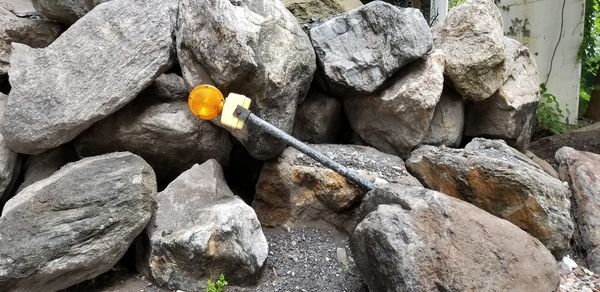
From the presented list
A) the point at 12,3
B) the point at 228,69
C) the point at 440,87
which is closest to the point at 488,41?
the point at 440,87

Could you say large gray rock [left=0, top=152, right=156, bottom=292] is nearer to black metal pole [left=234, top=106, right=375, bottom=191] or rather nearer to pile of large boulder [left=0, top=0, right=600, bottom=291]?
pile of large boulder [left=0, top=0, right=600, bottom=291]

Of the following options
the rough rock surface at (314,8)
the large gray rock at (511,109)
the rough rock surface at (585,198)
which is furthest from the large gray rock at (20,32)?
the rough rock surface at (585,198)

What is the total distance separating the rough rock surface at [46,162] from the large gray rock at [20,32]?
964 millimetres

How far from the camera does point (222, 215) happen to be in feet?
8.21

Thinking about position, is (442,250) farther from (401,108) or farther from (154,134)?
(154,134)

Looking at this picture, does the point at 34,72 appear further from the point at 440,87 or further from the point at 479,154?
the point at 479,154

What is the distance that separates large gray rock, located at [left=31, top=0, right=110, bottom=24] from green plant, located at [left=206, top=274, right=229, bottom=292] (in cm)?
224

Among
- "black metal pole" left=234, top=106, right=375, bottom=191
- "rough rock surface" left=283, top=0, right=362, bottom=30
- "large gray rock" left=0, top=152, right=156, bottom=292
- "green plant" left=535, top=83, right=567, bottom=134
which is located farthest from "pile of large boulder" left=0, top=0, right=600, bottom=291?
"green plant" left=535, top=83, right=567, bottom=134

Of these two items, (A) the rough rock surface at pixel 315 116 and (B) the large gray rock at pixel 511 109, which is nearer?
(A) the rough rock surface at pixel 315 116

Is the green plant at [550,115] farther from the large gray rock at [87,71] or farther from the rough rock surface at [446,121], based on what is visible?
the large gray rock at [87,71]

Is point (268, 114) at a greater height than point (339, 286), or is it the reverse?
point (268, 114)

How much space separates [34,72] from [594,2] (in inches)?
244

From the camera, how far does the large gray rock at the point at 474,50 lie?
340cm

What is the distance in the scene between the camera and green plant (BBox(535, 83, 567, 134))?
522cm
